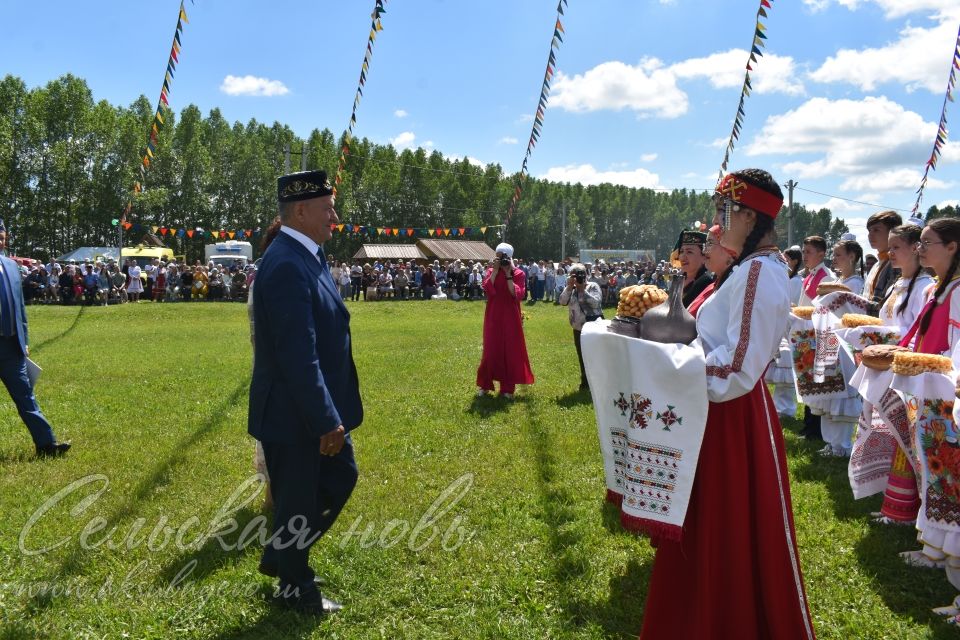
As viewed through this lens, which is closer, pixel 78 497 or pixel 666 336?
pixel 666 336

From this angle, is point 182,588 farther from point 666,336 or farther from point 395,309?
point 395,309

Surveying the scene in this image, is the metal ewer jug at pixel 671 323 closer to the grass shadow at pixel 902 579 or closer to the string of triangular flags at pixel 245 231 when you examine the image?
the grass shadow at pixel 902 579

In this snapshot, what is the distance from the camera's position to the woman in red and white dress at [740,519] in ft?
9.50

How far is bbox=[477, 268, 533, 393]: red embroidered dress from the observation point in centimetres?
921

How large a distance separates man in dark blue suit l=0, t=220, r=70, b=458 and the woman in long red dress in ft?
17.1

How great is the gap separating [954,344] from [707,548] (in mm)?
2483

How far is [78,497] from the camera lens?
551 centimetres

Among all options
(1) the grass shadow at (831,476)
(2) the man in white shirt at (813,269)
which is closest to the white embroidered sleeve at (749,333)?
(1) the grass shadow at (831,476)

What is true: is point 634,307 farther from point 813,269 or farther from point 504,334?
point 504,334

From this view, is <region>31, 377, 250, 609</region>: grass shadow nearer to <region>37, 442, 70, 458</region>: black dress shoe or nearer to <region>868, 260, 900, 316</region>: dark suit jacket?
<region>37, 442, 70, 458</region>: black dress shoe

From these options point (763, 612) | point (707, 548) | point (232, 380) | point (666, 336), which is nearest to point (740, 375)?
point (666, 336)

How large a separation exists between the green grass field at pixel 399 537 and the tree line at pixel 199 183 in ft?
76.9

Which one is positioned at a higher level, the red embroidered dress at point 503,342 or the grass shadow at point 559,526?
the red embroidered dress at point 503,342

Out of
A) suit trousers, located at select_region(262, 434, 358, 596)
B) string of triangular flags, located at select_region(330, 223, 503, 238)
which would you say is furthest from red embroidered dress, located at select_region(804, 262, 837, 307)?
string of triangular flags, located at select_region(330, 223, 503, 238)
